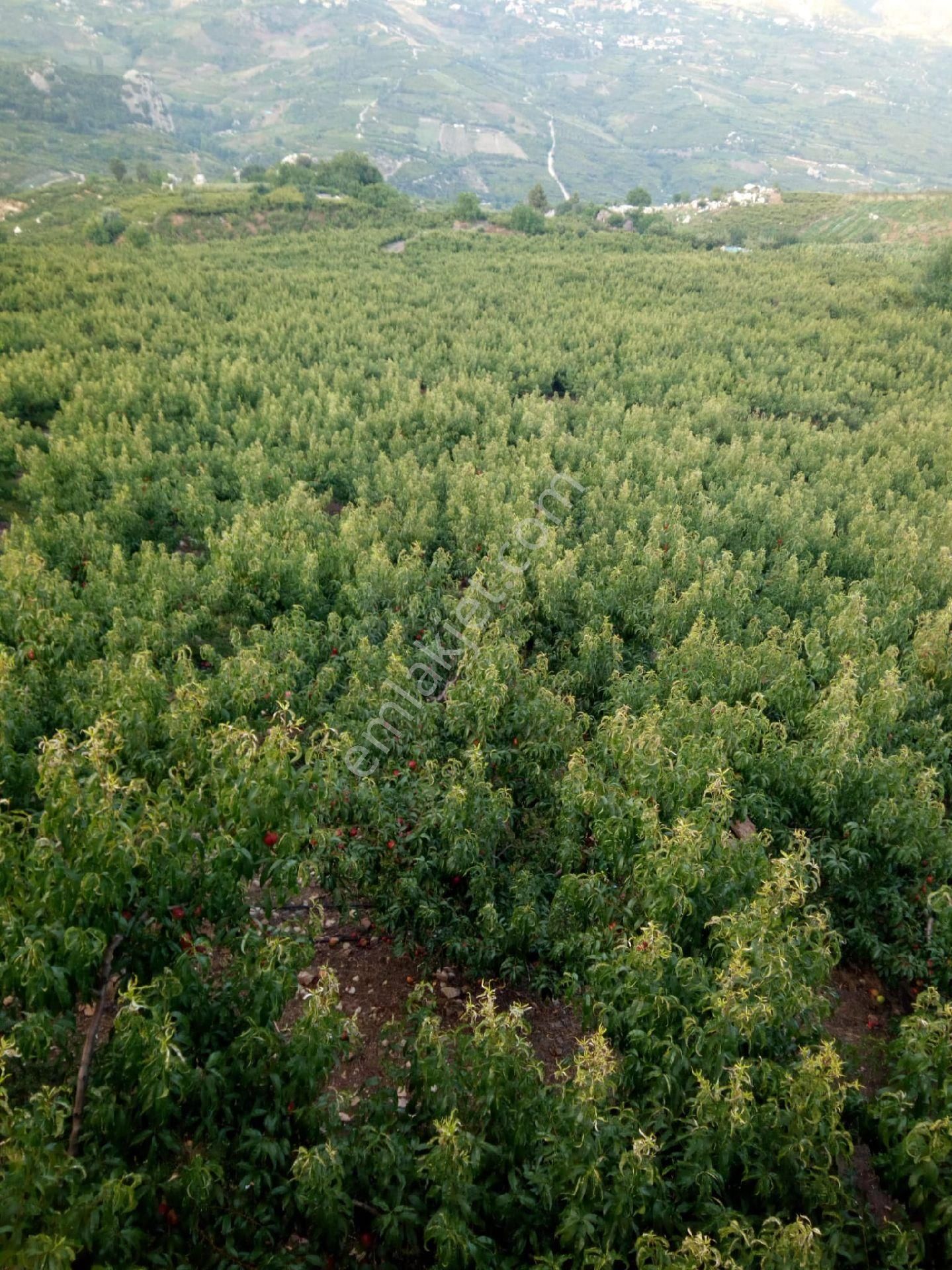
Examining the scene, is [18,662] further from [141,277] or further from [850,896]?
[141,277]

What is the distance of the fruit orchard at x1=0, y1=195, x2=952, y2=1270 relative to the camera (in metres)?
4.97

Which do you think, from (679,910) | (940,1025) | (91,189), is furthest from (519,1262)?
(91,189)

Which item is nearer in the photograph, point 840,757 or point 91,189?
point 840,757

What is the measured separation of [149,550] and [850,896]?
1398 centimetres

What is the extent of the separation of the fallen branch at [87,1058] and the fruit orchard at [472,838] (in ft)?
0.11

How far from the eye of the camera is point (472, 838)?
8.10 meters

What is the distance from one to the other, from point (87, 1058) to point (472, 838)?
4.09m

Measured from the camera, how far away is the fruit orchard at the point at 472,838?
4.97 m

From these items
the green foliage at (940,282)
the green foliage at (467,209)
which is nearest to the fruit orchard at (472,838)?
the green foliage at (940,282)

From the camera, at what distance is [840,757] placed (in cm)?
898

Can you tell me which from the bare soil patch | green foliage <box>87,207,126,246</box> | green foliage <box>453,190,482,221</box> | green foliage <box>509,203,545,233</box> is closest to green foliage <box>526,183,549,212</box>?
green foliage <box>453,190,482,221</box>

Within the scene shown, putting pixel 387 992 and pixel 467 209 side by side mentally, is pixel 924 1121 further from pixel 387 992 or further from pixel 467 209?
pixel 467 209

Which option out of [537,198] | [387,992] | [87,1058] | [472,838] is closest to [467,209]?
[537,198]

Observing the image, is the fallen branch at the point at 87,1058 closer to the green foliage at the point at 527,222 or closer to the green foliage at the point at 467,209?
the green foliage at the point at 527,222
